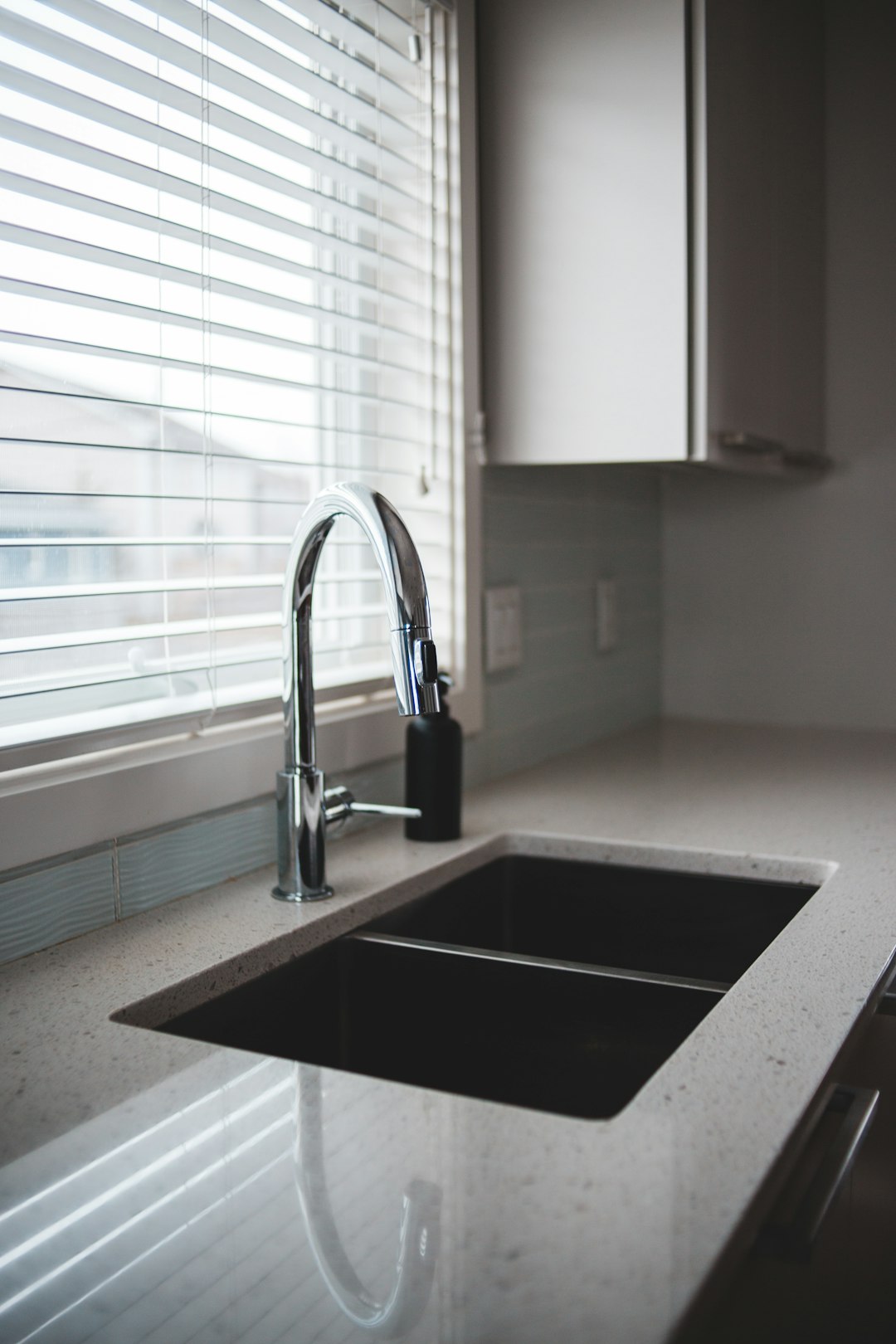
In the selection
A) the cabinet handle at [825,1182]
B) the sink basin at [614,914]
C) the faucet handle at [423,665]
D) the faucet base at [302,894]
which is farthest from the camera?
the sink basin at [614,914]

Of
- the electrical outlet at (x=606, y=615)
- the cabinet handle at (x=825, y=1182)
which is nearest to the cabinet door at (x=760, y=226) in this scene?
the electrical outlet at (x=606, y=615)

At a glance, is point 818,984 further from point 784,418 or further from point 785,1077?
point 784,418

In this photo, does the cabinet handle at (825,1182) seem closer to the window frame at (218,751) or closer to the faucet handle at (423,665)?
the faucet handle at (423,665)

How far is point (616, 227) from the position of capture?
1622 millimetres

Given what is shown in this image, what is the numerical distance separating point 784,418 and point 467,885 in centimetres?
106

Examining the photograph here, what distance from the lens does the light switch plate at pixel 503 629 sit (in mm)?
1822

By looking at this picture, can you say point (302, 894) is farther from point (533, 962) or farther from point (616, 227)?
point (616, 227)

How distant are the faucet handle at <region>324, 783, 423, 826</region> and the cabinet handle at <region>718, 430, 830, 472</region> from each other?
740 mm

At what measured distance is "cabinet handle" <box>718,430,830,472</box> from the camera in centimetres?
173

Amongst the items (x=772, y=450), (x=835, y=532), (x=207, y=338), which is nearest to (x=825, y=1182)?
(x=207, y=338)

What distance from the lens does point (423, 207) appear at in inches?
64.0

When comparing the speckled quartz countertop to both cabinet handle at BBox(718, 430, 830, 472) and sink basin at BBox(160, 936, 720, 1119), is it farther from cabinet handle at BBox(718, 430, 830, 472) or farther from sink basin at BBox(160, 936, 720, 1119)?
cabinet handle at BBox(718, 430, 830, 472)

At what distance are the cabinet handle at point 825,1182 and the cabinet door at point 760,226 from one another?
0.95 m

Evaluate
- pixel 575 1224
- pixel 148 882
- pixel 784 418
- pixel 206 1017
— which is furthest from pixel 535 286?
pixel 575 1224
